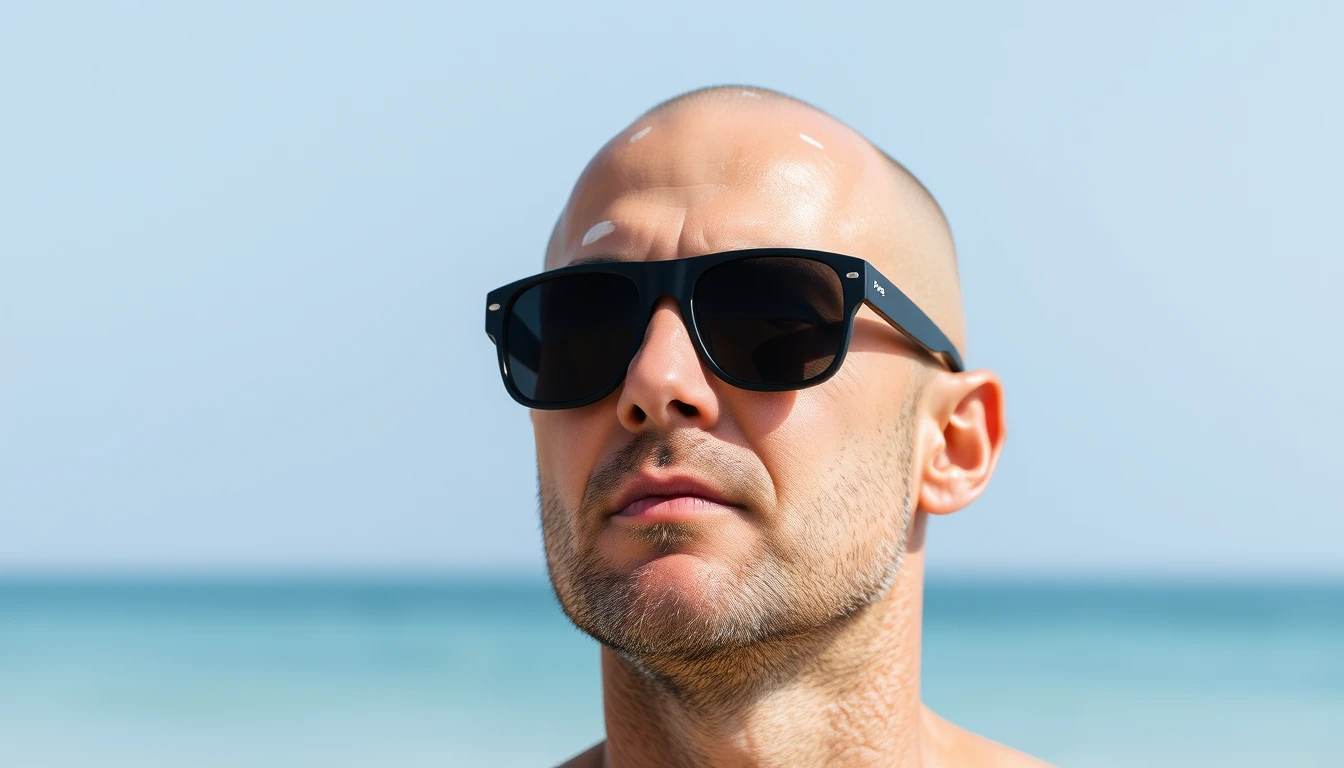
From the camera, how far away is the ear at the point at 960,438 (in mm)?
2574

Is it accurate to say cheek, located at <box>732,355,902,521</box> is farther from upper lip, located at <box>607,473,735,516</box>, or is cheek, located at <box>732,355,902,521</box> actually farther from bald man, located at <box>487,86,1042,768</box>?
upper lip, located at <box>607,473,735,516</box>

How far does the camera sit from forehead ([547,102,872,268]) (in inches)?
90.4

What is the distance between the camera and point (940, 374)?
2586 millimetres

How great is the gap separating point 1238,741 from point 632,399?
1228cm

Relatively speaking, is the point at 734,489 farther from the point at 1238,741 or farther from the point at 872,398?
the point at 1238,741

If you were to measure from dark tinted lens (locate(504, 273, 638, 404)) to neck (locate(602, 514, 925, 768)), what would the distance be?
0.55 meters

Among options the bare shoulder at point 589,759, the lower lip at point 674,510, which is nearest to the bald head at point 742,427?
the lower lip at point 674,510

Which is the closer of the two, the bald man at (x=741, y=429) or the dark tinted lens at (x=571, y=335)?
the bald man at (x=741, y=429)

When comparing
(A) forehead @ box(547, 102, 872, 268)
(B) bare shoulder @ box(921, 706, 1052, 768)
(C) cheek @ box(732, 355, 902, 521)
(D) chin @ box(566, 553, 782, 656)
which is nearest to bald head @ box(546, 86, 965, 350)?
(A) forehead @ box(547, 102, 872, 268)

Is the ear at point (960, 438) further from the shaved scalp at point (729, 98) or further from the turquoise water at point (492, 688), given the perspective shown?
the turquoise water at point (492, 688)

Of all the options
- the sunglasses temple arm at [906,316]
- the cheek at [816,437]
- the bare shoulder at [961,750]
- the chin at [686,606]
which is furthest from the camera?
the bare shoulder at [961,750]

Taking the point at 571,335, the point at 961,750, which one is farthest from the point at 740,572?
the point at 961,750

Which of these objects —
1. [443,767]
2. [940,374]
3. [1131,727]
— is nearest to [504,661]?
[443,767]

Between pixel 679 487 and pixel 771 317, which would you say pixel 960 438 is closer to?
pixel 771 317
